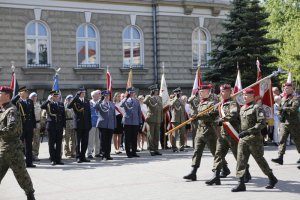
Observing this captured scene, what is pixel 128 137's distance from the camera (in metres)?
16.2

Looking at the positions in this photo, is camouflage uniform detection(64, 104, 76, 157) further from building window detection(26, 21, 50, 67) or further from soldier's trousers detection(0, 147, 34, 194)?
building window detection(26, 21, 50, 67)

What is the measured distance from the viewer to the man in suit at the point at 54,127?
14.3m

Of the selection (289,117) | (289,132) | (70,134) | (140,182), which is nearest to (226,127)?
(140,182)

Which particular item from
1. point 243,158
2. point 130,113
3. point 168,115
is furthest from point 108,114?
point 243,158

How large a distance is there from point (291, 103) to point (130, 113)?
502 centimetres

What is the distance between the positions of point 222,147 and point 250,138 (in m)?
0.86

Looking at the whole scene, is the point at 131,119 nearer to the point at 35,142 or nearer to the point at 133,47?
the point at 35,142

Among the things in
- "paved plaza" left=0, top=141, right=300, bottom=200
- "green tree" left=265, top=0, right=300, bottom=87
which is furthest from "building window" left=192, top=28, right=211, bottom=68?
"paved plaza" left=0, top=141, right=300, bottom=200

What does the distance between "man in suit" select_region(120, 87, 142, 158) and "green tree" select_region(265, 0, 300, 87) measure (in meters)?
20.7

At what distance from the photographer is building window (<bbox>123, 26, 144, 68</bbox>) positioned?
29.1m

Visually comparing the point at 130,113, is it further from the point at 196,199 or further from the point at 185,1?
the point at 185,1

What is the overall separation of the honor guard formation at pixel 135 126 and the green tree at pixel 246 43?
487 centimetres

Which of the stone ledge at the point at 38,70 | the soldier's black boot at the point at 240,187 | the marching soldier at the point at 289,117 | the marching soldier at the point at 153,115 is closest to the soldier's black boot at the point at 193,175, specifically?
the soldier's black boot at the point at 240,187

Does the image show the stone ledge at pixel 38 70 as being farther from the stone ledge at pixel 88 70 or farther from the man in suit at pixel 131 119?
the man in suit at pixel 131 119
